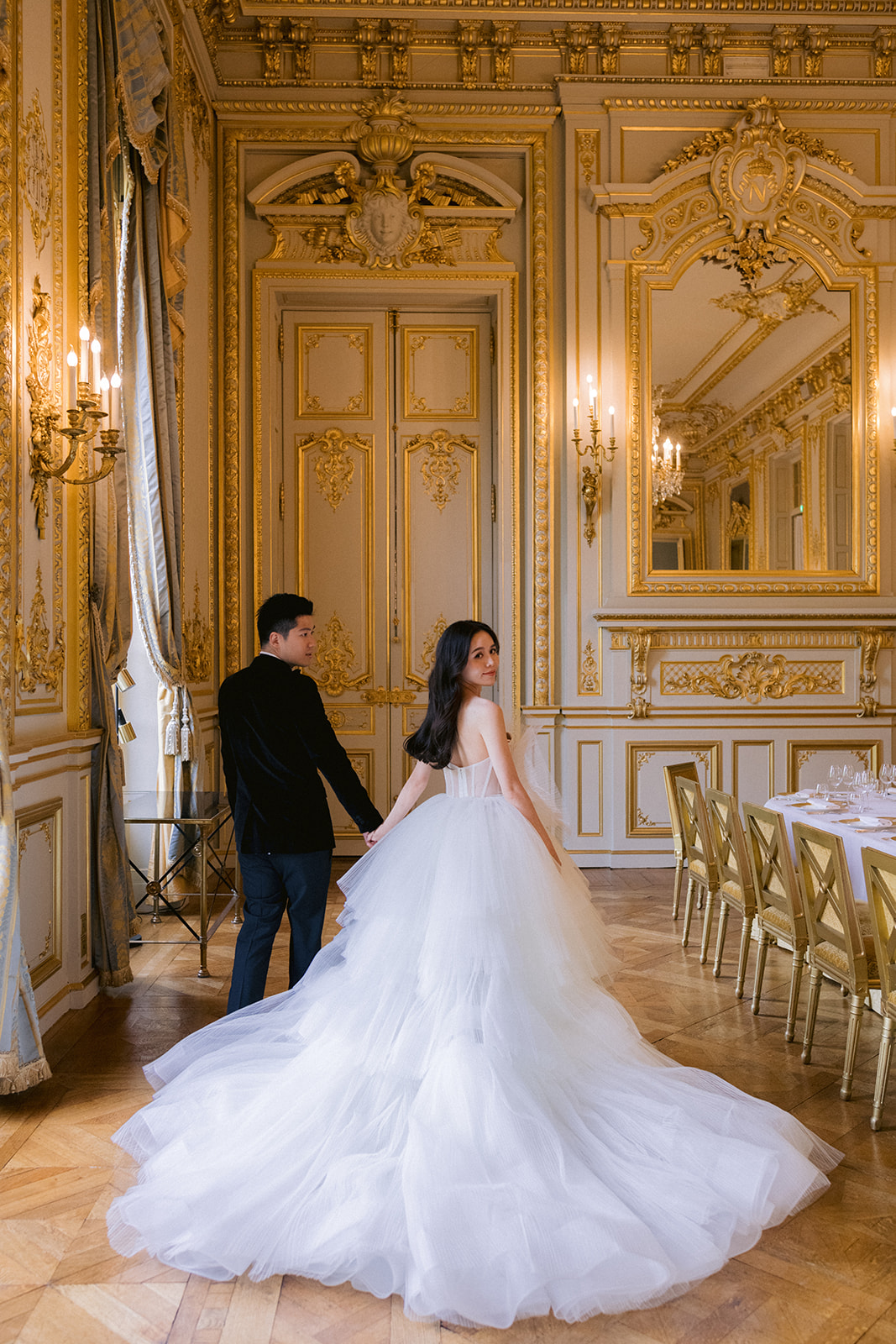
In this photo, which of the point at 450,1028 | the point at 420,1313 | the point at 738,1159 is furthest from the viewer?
the point at 450,1028

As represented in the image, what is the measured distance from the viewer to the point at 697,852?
16.3 feet

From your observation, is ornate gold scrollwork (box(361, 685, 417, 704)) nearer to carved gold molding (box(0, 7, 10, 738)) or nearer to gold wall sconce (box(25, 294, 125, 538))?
gold wall sconce (box(25, 294, 125, 538))

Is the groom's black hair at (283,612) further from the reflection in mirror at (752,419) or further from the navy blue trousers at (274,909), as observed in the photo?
the reflection in mirror at (752,419)

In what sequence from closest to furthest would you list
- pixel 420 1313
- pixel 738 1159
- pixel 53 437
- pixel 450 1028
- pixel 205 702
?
pixel 420 1313 → pixel 738 1159 → pixel 450 1028 → pixel 53 437 → pixel 205 702

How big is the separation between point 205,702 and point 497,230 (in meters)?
3.71

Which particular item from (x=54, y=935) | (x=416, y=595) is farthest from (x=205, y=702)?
(x=54, y=935)

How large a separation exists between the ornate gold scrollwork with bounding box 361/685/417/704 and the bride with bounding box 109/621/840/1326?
12.8 ft

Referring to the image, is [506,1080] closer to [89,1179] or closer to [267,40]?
[89,1179]

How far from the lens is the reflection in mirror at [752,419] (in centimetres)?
690

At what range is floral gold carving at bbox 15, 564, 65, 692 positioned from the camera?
3.56 meters

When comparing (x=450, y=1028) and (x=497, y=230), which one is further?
(x=497, y=230)

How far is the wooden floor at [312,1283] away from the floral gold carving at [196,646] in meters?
2.34

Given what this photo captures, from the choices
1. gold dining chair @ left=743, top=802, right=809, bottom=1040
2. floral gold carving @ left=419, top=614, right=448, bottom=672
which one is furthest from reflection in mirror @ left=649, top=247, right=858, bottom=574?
gold dining chair @ left=743, top=802, right=809, bottom=1040

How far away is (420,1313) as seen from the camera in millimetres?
2037
